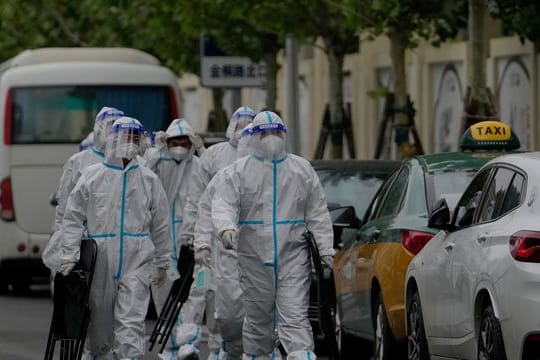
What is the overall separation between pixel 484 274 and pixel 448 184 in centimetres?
261

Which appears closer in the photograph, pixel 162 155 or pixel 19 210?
pixel 162 155

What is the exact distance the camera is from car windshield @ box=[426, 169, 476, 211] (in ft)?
39.7

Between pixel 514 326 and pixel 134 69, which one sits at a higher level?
pixel 134 69

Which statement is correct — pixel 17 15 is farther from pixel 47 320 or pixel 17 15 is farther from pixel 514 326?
pixel 514 326

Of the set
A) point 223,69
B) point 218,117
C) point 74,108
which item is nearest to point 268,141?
point 74,108

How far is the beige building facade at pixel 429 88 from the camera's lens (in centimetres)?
2603

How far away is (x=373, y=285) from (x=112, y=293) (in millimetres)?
1910

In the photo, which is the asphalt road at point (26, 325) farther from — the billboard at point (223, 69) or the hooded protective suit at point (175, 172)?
the billboard at point (223, 69)

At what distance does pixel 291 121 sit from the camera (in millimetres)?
27484

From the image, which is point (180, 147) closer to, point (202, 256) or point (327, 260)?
point (202, 256)

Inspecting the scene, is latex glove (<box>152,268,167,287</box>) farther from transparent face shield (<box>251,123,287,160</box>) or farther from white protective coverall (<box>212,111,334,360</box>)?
transparent face shield (<box>251,123,287,160</box>)

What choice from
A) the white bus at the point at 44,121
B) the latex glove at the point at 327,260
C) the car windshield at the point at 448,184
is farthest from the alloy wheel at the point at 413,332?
the white bus at the point at 44,121

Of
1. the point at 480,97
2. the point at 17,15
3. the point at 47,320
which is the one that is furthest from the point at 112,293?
the point at 17,15

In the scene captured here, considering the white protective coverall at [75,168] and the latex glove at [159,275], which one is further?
the white protective coverall at [75,168]
